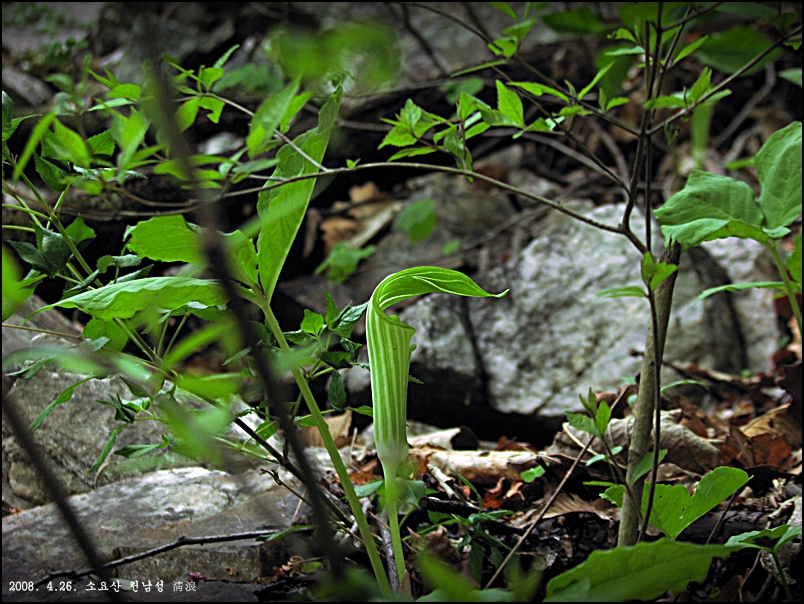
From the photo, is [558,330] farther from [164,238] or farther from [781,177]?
[164,238]

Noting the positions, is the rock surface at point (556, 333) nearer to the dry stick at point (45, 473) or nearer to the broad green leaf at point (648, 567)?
the broad green leaf at point (648, 567)

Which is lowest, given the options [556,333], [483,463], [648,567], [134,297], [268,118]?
[556,333]

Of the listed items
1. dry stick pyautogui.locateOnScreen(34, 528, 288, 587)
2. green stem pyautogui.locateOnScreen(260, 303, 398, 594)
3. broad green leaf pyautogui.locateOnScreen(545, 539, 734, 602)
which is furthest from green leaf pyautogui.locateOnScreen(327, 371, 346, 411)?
broad green leaf pyautogui.locateOnScreen(545, 539, 734, 602)

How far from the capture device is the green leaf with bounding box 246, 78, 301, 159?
69 centimetres

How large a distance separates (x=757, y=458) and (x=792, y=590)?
0.58 meters

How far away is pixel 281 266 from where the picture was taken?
0.85 meters

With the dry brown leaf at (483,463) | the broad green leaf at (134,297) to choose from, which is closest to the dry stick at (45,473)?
the broad green leaf at (134,297)

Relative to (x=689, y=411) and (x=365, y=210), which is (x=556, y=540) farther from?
(x=365, y=210)

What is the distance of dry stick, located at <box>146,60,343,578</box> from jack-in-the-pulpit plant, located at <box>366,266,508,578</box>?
1.29ft

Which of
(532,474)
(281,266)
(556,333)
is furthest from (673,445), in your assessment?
(556,333)

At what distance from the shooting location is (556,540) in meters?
1.33

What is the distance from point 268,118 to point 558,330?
99.7 inches

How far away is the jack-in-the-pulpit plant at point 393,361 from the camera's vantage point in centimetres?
89

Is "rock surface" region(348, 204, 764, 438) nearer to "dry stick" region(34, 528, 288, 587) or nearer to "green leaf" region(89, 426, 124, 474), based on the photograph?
"dry stick" region(34, 528, 288, 587)
